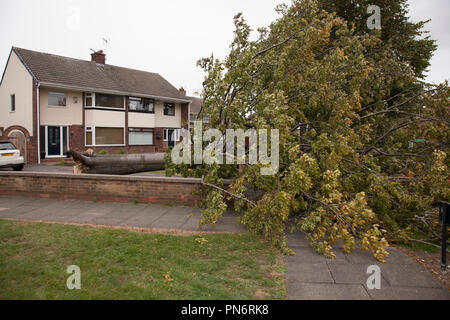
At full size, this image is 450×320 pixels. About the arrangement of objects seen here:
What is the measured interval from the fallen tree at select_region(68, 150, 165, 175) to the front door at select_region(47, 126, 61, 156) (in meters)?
10.5

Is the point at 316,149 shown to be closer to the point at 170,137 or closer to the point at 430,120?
the point at 430,120

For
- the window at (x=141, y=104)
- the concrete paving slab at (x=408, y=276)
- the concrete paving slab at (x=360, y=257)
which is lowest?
the concrete paving slab at (x=408, y=276)

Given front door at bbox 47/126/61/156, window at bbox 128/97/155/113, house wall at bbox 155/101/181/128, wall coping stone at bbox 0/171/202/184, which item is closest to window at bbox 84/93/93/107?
front door at bbox 47/126/61/156

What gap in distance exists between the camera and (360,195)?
494cm

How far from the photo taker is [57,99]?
2172 centimetres

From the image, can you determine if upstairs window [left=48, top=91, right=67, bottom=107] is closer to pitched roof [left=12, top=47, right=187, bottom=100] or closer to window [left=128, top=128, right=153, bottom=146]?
pitched roof [left=12, top=47, right=187, bottom=100]

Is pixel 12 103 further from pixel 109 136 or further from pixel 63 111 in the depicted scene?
pixel 109 136

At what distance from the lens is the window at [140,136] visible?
2661cm

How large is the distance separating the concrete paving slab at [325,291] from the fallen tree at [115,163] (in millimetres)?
9329

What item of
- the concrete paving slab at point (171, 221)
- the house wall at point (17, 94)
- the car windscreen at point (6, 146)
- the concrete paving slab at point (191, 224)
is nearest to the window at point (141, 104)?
the house wall at point (17, 94)

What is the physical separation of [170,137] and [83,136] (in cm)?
925

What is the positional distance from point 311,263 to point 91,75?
2408 cm

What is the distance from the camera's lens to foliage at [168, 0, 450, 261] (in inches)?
232

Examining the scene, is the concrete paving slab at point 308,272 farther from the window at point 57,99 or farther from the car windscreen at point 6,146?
the window at point 57,99
